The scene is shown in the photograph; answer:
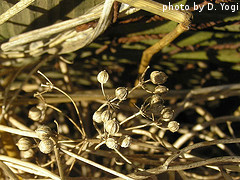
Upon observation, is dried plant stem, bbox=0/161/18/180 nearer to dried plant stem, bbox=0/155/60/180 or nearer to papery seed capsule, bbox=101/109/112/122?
dried plant stem, bbox=0/155/60/180

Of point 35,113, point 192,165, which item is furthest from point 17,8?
point 192,165

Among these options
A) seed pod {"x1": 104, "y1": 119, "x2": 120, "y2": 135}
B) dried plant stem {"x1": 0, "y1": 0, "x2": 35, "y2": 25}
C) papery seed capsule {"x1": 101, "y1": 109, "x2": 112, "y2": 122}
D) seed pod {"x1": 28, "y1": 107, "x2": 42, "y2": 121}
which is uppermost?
dried plant stem {"x1": 0, "y1": 0, "x2": 35, "y2": 25}

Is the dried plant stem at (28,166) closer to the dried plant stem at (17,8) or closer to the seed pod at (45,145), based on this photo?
the seed pod at (45,145)

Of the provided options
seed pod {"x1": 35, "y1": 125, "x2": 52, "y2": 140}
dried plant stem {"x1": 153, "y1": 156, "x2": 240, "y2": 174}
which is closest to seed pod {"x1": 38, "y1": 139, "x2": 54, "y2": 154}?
seed pod {"x1": 35, "y1": 125, "x2": 52, "y2": 140}

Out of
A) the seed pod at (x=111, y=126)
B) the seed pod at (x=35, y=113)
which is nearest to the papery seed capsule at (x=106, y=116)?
the seed pod at (x=111, y=126)

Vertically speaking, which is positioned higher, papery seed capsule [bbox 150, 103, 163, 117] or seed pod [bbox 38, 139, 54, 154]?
papery seed capsule [bbox 150, 103, 163, 117]

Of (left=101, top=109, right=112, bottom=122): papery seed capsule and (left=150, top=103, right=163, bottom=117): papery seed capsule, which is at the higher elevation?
(left=101, top=109, right=112, bottom=122): papery seed capsule

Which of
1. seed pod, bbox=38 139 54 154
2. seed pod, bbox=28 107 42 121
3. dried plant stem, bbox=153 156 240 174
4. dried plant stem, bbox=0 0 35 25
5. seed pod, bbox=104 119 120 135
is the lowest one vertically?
dried plant stem, bbox=153 156 240 174

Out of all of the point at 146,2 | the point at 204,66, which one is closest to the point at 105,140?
the point at 146,2

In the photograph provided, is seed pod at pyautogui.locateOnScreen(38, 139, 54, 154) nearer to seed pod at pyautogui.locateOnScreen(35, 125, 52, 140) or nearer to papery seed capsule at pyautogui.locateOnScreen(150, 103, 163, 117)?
seed pod at pyautogui.locateOnScreen(35, 125, 52, 140)

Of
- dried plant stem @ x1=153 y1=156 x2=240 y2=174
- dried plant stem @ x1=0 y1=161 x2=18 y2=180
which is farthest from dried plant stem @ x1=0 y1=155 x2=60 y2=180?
dried plant stem @ x1=153 y1=156 x2=240 y2=174

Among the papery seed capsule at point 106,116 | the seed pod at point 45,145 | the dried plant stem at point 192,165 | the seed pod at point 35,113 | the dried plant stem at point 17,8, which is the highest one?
the dried plant stem at point 17,8

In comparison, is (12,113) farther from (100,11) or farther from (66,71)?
(100,11)

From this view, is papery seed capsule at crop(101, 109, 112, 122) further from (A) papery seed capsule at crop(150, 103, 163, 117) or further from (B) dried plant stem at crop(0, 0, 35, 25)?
(B) dried plant stem at crop(0, 0, 35, 25)
